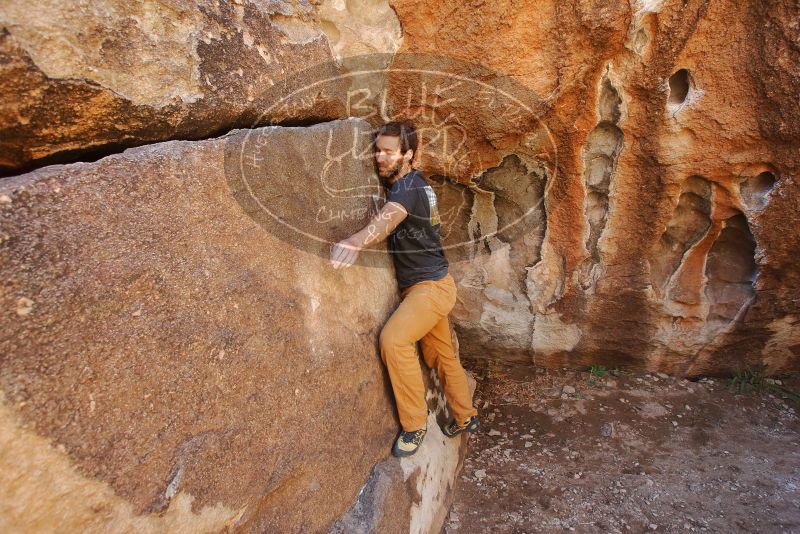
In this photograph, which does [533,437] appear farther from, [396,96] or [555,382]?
[396,96]

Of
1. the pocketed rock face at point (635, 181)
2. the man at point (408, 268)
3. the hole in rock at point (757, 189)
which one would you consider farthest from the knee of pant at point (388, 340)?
the hole in rock at point (757, 189)

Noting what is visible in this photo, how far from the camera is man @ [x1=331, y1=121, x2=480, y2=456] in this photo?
6.08 feet

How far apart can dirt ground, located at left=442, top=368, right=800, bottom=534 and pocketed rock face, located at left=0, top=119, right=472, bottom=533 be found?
0.98m

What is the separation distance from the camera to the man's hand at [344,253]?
169 centimetres

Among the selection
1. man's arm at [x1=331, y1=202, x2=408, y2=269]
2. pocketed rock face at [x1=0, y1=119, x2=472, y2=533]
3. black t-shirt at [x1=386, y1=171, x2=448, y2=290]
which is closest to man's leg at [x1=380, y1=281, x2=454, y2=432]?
black t-shirt at [x1=386, y1=171, x2=448, y2=290]

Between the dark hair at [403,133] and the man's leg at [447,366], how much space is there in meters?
0.76

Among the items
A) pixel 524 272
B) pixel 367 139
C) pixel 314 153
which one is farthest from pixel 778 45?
pixel 314 153

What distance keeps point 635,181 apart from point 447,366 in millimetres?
1287

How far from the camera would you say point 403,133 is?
6.57ft

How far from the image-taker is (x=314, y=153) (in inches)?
65.7

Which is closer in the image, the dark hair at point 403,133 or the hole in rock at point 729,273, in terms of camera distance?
the dark hair at point 403,133

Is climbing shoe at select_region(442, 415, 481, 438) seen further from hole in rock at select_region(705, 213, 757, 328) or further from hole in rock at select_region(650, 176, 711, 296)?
hole in rock at select_region(705, 213, 757, 328)

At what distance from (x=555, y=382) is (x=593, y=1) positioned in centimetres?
212

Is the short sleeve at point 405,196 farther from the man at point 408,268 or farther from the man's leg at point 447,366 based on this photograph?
the man's leg at point 447,366
